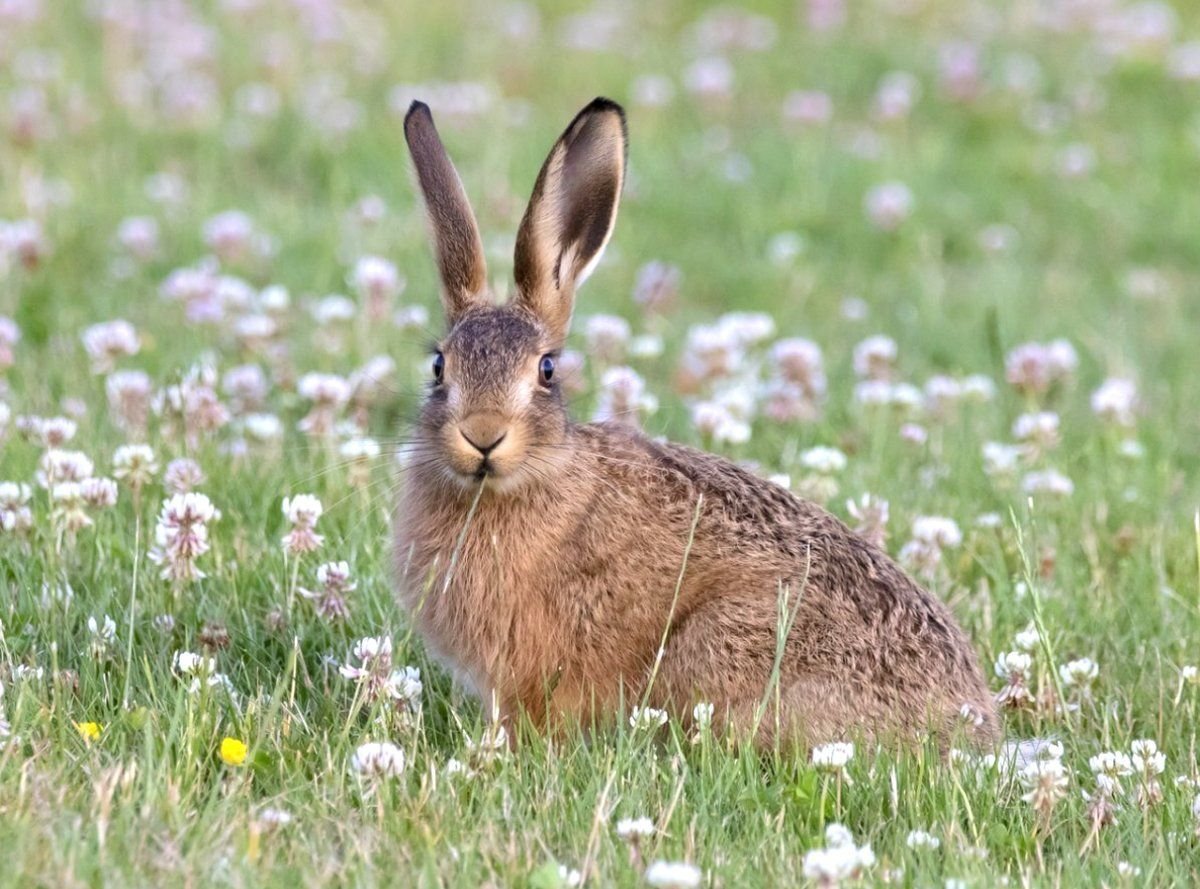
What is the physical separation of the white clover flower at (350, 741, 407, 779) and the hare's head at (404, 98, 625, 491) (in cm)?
89

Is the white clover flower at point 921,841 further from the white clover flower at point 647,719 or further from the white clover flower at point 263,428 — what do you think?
the white clover flower at point 263,428

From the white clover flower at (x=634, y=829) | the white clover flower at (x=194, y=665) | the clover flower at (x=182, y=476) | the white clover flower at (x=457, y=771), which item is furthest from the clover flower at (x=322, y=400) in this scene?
the white clover flower at (x=634, y=829)

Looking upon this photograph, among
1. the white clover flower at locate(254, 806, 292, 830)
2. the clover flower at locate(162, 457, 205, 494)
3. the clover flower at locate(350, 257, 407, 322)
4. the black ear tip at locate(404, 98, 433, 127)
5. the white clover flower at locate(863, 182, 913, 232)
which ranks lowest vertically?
the white clover flower at locate(254, 806, 292, 830)

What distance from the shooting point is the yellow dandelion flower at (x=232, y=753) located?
449cm

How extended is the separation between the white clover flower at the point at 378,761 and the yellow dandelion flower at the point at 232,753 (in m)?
0.29

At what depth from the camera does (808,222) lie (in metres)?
11.1

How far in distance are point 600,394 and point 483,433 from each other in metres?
2.67

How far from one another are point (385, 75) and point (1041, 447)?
702 cm

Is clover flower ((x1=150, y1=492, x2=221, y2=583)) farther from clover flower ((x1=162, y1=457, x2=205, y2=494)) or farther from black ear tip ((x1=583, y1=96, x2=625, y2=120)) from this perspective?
black ear tip ((x1=583, y1=96, x2=625, y2=120))

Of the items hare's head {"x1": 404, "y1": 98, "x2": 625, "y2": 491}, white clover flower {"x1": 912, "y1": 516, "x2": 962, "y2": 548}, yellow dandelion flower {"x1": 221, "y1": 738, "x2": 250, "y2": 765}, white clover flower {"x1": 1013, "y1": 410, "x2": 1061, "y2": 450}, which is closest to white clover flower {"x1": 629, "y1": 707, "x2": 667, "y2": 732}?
hare's head {"x1": 404, "y1": 98, "x2": 625, "y2": 491}

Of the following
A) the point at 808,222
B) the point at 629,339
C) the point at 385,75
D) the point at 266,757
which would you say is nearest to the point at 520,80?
the point at 385,75

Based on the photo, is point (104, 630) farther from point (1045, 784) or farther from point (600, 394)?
point (600, 394)

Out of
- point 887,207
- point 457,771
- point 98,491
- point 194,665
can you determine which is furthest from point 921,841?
point 887,207

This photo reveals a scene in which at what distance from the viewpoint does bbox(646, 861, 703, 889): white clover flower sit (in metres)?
3.78
